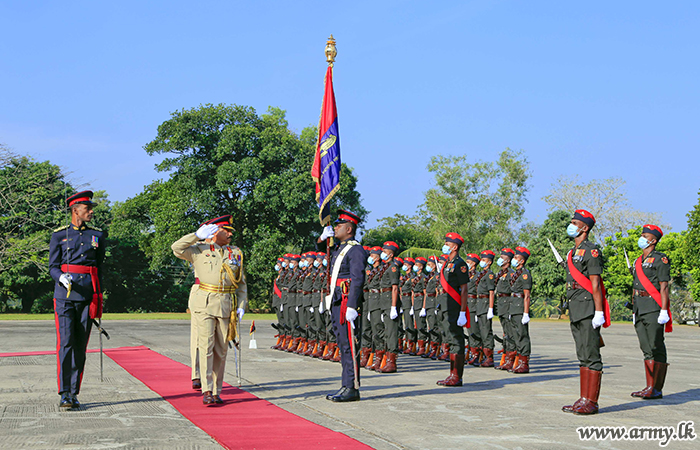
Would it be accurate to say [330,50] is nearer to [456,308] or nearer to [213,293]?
[456,308]

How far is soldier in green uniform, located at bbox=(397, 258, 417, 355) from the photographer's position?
1480cm

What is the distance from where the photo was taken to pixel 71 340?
301 inches

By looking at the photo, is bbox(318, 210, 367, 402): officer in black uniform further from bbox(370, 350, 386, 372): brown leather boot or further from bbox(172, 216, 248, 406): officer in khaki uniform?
bbox(370, 350, 386, 372): brown leather boot

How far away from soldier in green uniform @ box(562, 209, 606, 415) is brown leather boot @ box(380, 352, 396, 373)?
4227mm

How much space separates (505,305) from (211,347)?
20.2ft

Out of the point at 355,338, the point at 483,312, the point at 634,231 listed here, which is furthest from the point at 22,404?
the point at 634,231

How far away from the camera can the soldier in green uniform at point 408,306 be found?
14.8 m

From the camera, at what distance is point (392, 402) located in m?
8.20

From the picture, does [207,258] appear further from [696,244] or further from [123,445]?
[696,244]

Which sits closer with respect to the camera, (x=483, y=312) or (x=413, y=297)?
(x=483, y=312)

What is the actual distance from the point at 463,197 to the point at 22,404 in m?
50.6

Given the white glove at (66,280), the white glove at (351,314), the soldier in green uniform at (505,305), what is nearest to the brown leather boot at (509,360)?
the soldier in green uniform at (505,305)

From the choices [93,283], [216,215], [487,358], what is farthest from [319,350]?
[216,215]

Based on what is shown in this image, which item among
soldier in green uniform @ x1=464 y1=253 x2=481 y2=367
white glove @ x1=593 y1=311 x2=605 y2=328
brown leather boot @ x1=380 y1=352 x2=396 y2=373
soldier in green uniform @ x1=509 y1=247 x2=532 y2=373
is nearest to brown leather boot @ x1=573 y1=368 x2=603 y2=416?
white glove @ x1=593 y1=311 x2=605 y2=328
